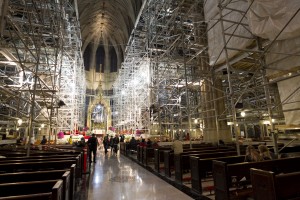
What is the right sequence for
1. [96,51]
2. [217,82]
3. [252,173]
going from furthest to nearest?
[96,51] → [217,82] → [252,173]

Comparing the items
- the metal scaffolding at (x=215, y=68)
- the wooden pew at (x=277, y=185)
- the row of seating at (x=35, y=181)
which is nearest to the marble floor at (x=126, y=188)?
the row of seating at (x=35, y=181)

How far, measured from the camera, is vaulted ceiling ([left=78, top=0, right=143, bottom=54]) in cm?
2453

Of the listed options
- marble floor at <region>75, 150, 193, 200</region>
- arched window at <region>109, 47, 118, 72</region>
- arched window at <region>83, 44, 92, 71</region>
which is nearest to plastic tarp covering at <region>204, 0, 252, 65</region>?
marble floor at <region>75, 150, 193, 200</region>

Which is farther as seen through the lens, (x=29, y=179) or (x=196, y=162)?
(x=196, y=162)

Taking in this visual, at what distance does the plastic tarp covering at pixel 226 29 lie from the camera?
18.8ft

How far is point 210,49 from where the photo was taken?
7133 mm

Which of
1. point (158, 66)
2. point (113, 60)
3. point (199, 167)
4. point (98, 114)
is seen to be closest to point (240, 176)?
point (199, 167)

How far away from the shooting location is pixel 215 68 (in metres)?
7.66

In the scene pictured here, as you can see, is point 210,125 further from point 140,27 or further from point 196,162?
point 140,27

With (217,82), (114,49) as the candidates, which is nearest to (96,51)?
(114,49)

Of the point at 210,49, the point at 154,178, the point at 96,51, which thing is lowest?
the point at 154,178

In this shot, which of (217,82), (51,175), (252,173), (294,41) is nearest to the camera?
(252,173)

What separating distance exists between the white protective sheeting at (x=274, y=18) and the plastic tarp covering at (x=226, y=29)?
49 centimetres

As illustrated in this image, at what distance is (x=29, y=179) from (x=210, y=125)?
952 centimetres
